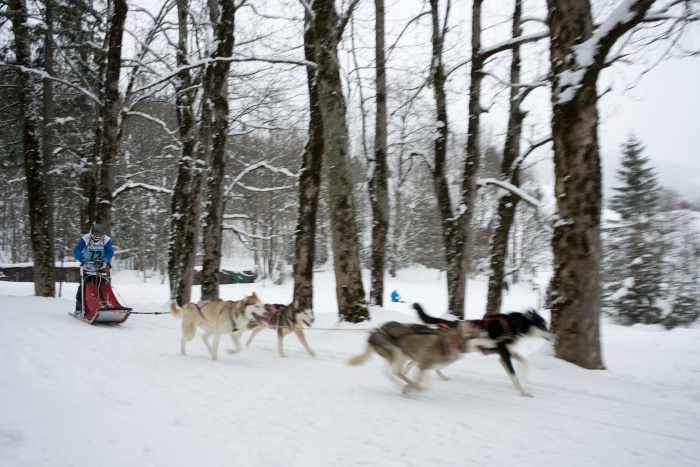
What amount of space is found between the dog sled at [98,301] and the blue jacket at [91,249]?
175mm

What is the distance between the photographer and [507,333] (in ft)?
17.5

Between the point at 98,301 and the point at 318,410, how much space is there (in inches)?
297

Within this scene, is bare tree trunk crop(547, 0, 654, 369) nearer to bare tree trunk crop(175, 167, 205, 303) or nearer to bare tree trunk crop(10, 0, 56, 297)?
bare tree trunk crop(175, 167, 205, 303)

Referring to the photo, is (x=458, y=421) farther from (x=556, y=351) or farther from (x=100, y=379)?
(x=100, y=379)

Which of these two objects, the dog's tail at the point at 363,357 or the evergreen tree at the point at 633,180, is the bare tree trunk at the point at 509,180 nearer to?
the dog's tail at the point at 363,357


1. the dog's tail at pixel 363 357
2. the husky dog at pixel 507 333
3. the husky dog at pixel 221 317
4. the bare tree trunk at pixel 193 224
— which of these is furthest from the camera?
the bare tree trunk at pixel 193 224

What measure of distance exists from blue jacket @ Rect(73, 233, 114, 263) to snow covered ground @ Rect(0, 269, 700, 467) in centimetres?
278

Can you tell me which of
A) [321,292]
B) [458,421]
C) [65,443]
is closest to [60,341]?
[65,443]

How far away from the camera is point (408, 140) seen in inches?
623

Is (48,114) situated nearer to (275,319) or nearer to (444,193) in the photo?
(275,319)

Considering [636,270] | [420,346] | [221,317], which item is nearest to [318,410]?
[420,346]

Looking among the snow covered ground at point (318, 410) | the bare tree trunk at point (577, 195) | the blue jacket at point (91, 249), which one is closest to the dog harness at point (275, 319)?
the snow covered ground at point (318, 410)

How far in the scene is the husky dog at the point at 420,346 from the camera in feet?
A: 16.6

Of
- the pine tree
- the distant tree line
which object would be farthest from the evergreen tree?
the distant tree line
